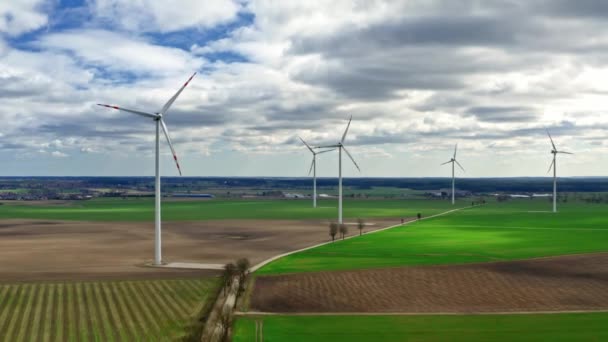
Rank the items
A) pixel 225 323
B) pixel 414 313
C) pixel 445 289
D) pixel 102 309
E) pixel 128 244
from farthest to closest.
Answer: pixel 128 244
pixel 445 289
pixel 414 313
pixel 102 309
pixel 225 323

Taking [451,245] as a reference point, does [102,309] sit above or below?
below

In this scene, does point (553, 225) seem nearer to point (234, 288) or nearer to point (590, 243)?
point (590, 243)

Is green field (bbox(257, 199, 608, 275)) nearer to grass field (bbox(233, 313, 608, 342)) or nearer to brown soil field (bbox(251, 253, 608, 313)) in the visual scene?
brown soil field (bbox(251, 253, 608, 313))

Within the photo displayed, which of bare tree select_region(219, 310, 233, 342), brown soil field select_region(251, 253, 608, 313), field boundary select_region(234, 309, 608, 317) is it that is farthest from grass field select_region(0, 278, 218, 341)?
brown soil field select_region(251, 253, 608, 313)

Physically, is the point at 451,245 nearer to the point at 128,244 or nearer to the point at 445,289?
the point at 445,289

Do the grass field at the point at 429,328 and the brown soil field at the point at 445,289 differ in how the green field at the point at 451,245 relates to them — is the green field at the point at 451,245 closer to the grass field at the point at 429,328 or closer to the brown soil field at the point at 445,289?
the brown soil field at the point at 445,289

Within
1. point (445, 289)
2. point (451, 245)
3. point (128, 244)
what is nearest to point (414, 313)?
point (445, 289)

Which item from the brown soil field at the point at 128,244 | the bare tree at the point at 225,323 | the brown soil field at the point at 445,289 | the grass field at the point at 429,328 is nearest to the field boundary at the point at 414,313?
the brown soil field at the point at 445,289
